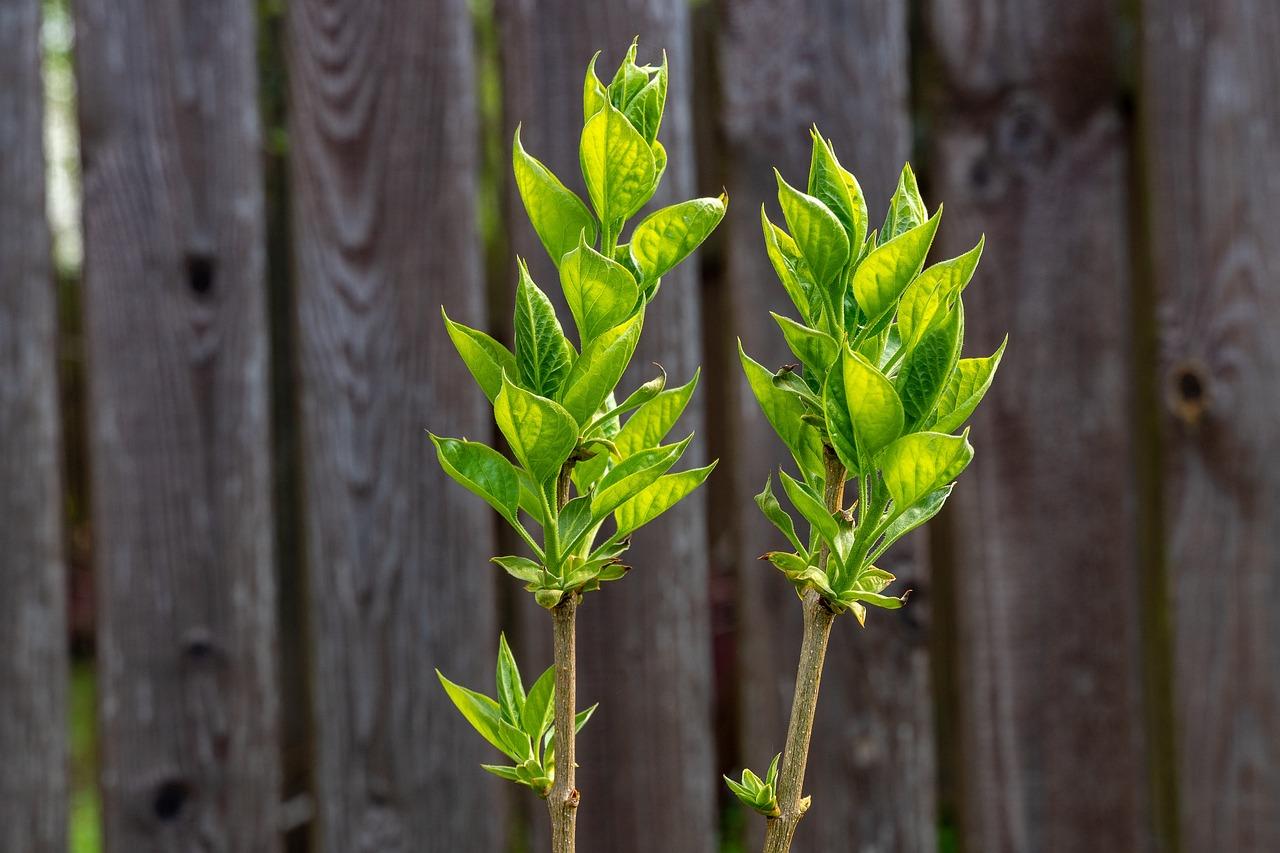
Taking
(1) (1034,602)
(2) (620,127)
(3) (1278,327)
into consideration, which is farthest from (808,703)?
(3) (1278,327)

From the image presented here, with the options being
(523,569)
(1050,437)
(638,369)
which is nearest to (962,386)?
(523,569)

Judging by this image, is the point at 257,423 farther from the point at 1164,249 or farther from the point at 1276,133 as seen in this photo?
the point at 1276,133

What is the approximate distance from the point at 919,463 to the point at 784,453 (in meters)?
1.05

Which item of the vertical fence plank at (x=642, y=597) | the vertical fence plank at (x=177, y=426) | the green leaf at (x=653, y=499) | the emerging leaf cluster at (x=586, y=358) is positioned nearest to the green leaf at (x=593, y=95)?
the emerging leaf cluster at (x=586, y=358)

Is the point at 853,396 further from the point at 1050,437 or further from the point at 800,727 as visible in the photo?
the point at 1050,437

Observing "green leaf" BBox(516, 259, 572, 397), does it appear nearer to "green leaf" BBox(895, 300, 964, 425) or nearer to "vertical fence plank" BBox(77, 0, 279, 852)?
"green leaf" BBox(895, 300, 964, 425)

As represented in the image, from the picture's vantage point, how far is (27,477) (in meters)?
1.28

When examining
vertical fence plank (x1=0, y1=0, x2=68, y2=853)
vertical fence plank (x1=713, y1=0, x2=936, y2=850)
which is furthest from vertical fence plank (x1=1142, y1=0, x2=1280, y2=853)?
vertical fence plank (x1=0, y1=0, x2=68, y2=853)

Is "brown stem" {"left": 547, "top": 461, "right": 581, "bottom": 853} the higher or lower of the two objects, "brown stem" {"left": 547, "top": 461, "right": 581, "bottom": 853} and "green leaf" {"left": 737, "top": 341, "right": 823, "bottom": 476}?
the lower

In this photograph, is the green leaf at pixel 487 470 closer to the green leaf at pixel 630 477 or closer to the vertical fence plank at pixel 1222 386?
the green leaf at pixel 630 477

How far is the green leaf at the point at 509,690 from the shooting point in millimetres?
318

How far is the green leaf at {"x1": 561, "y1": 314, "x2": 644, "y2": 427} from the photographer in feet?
0.90

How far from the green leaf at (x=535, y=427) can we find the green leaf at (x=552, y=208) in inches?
1.9

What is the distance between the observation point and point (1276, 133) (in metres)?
1.29
